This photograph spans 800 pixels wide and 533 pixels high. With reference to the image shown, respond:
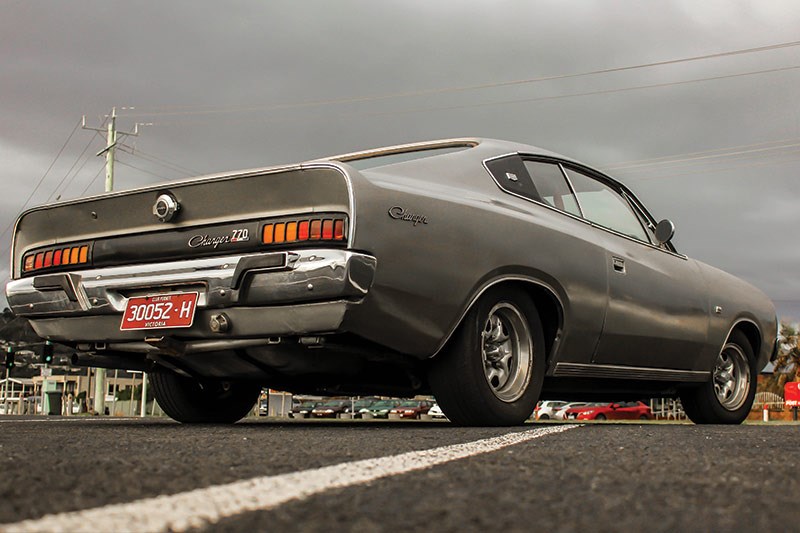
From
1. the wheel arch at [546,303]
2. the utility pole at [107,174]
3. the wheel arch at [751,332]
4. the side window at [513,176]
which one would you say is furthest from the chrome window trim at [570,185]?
the utility pole at [107,174]

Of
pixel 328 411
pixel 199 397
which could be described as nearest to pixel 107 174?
pixel 328 411

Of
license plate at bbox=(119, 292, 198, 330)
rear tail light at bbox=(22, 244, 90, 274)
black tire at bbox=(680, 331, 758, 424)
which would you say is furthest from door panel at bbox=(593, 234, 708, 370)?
rear tail light at bbox=(22, 244, 90, 274)

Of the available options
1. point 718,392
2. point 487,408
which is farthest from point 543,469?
point 718,392

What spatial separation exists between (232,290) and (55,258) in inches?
54.8

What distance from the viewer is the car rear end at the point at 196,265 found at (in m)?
4.32

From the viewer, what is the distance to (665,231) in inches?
269

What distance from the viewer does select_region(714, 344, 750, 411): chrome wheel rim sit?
297 inches

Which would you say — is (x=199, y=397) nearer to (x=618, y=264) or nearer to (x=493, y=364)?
(x=493, y=364)

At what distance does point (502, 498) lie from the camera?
207cm

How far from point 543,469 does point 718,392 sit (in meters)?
5.31

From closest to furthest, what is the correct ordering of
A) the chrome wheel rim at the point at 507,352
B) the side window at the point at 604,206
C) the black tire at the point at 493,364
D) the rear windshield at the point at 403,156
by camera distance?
the black tire at the point at 493,364 < the chrome wheel rim at the point at 507,352 < the rear windshield at the point at 403,156 < the side window at the point at 604,206

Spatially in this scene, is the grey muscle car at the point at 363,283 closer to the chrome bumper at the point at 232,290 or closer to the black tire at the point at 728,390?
the chrome bumper at the point at 232,290

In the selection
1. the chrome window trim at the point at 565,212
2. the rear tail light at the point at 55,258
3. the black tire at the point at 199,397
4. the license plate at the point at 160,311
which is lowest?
the black tire at the point at 199,397

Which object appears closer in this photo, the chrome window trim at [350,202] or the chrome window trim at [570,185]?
the chrome window trim at [350,202]
